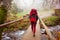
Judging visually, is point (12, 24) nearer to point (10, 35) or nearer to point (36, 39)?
point (10, 35)

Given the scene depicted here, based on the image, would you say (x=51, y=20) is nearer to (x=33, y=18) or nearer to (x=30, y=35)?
(x=33, y=18)

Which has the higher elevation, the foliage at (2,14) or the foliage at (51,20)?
the foliage at (2,14)

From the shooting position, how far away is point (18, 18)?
2.51 meters

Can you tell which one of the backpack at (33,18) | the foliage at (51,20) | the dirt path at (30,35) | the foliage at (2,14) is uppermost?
the foliage at (2,14)

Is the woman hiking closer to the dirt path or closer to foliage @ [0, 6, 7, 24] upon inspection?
the dirt path

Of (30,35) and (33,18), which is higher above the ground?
(33,18)

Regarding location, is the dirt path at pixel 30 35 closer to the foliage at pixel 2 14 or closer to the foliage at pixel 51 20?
the foliage at pixel 51 20

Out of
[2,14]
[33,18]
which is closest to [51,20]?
[33,18]

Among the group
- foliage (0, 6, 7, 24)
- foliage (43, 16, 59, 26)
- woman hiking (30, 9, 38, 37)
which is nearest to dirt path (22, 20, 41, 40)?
woman hiking (30, 9, 38, 37)

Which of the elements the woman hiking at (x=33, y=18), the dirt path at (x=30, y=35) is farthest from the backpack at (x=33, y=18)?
the dirt path at (x=30, y=35)

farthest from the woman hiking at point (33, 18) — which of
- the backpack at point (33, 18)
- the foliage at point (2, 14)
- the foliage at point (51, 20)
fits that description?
the foliage at point (2, 14)

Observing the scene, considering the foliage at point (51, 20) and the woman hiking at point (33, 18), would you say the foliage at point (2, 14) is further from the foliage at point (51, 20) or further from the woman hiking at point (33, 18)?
the foliage at point (51, 20)

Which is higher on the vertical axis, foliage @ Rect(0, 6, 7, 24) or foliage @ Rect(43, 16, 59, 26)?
foliage @ Rect(0, 6, 7, 24)

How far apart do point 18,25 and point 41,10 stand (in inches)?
15.7
